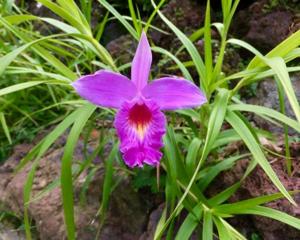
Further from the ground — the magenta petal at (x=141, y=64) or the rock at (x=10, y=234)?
the magenta petal at (x=141, y=64)

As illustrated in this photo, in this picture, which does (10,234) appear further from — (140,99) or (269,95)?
(269,95)

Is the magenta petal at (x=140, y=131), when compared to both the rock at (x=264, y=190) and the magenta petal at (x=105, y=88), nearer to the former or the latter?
the magenta petal at (x=105, y=88)

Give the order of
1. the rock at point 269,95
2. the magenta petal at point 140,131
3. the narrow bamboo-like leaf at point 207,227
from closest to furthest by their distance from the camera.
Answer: the magenta petal at point 140,131
the narrow bamboo-like leaf at point 207,227
the rock at point 269,95

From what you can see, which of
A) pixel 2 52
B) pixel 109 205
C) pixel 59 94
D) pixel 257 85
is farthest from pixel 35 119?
pixel 257 85

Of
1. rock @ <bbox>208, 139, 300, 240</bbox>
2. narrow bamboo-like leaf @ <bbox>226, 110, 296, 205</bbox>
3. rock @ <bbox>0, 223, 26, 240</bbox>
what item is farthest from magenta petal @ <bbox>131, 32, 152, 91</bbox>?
rock @ <bbox>0, 223, 26, 240</bbox>

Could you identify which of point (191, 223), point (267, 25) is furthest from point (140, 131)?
point (267, 25)

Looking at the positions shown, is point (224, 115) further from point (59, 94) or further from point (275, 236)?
point (59, 94)

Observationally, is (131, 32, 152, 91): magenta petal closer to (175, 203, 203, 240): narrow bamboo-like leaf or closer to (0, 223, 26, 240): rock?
(175, 203, 203, 240): narrow bamboo-like leaf

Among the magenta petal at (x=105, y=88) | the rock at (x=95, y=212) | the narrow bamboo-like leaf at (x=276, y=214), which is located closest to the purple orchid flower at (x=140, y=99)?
the magenta petal at (x=105, y=88)
